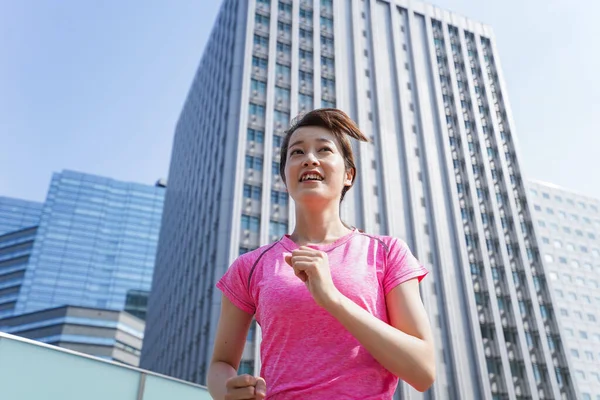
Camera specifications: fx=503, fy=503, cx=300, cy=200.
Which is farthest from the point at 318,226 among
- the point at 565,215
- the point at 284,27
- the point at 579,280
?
the point at 565,215

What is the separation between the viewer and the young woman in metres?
1.73

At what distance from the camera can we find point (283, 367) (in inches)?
74.0

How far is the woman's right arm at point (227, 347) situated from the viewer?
6.77 feet

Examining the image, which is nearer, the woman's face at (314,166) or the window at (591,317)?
the woman's face at (314,166)

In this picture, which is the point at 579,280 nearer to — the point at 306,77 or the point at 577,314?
the point at 577,314

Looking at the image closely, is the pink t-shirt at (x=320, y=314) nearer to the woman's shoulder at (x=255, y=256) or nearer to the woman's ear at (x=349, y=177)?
the woman's shoulder at (x=255, y=256)

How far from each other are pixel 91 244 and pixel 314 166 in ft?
357

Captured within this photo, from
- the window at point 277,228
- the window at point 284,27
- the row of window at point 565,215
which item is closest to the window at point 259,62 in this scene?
the window at point 284,27

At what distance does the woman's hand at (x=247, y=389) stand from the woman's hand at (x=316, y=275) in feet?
1.10

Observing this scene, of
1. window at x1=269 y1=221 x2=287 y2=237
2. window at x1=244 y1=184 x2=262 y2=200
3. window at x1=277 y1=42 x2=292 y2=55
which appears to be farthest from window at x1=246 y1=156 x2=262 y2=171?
window at x1=277 y1=42 x2=292 y2=55

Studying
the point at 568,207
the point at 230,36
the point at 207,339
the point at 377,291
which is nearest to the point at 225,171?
the point at 207,339

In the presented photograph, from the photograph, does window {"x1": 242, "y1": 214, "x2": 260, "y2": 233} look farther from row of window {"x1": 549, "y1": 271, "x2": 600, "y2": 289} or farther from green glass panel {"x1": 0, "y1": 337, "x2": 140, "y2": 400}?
row of window {"x1": 549, "y1": 271, "x2": 600, "y2": 289}

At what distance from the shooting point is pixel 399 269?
2.06 m

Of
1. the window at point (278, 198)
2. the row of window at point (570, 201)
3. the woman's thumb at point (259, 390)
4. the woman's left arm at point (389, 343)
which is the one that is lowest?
the woman's thumb at point (259, 390)
